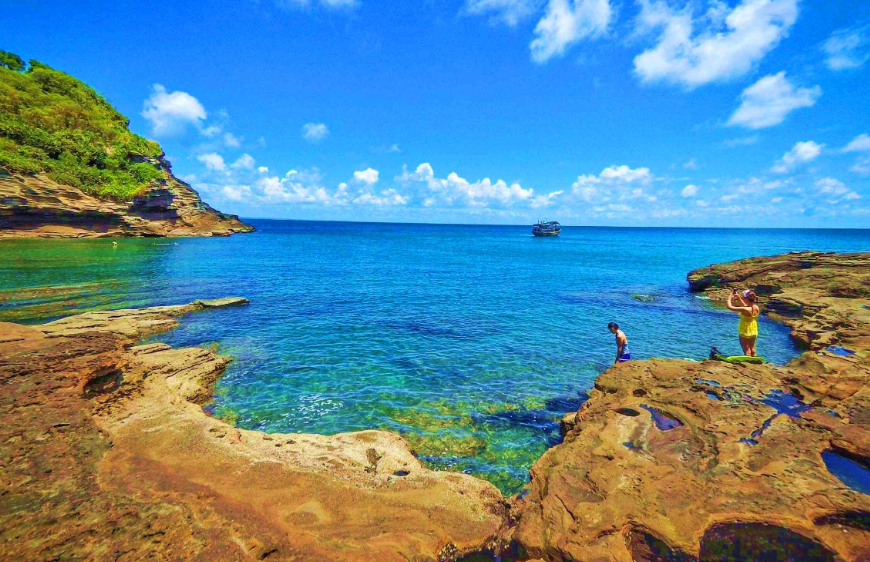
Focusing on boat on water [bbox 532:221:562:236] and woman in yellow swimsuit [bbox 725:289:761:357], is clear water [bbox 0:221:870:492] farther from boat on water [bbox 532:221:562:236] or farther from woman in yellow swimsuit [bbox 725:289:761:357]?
boat on water [bbox 532:221:562:236]

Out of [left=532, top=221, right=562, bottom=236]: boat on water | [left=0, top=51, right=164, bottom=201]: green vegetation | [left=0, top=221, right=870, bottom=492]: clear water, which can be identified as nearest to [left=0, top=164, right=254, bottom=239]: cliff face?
[left=0, top=51, right=164, bottom=201]: green vegetation

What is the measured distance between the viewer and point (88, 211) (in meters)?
58.0

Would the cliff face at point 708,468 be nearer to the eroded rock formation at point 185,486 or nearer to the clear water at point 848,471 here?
the clear water at point 848,471

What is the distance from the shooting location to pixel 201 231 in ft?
277

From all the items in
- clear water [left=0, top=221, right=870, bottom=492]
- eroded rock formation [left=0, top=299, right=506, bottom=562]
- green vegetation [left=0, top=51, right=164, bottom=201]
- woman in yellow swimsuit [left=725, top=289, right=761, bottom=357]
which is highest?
green vegetation [left=0, top=51, right=164, bottom=201]

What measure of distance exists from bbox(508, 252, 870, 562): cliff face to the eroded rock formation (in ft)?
4.96

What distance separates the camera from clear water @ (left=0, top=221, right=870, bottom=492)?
1154cm

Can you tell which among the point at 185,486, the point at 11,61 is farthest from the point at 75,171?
the point at 185,486

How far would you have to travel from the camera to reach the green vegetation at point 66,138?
5722 centimetres

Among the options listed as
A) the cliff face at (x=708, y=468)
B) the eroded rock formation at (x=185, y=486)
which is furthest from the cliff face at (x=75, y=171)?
the cliff face at (x=708, y=468)

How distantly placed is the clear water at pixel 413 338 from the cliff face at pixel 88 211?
19.1 meters

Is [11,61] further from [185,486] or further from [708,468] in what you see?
[708,468]

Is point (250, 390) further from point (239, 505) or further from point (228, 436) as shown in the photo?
point (239, 505)

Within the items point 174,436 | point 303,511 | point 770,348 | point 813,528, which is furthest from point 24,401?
point 770,348
